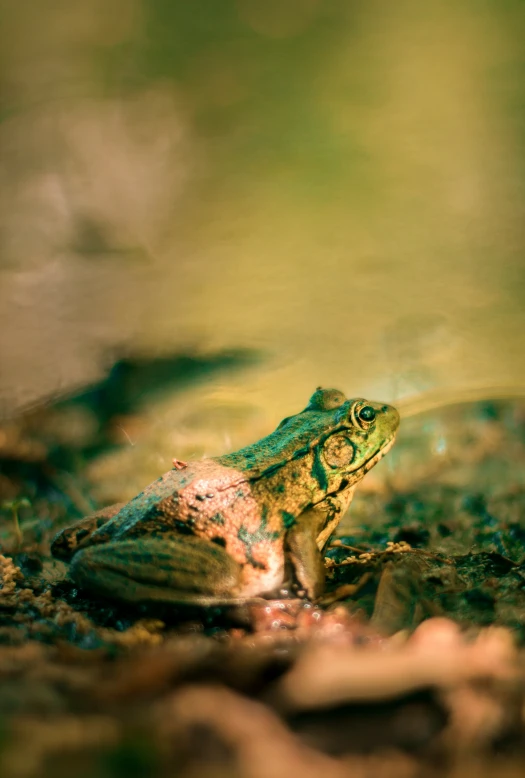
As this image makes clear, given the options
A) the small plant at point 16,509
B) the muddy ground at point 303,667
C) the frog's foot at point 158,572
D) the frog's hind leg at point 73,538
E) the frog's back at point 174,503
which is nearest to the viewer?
the muddy ground at point 303,667

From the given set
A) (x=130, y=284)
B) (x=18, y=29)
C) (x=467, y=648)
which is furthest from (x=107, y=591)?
(x=18, y=29)

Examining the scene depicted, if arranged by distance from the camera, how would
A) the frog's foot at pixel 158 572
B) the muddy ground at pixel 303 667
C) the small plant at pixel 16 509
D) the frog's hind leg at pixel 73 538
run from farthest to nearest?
the small plant at pixel 16 509, the frog's hind leg at pixel 73 538, the frog's foot at pixel 158 572, the muddy ground at pixel 303 667

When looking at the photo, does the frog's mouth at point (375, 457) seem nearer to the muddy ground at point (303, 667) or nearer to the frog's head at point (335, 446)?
the frog's head at point (335, 446)

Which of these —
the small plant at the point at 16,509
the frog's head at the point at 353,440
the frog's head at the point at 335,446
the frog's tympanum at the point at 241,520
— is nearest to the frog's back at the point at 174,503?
the frog's tympanum at the point at 241,520

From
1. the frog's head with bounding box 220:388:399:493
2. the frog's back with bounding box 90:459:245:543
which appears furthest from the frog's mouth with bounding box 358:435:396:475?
the frog's back with bounding box 90:459:245:543

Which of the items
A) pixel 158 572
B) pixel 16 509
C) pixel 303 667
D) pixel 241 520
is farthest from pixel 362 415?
pixel 16 509
